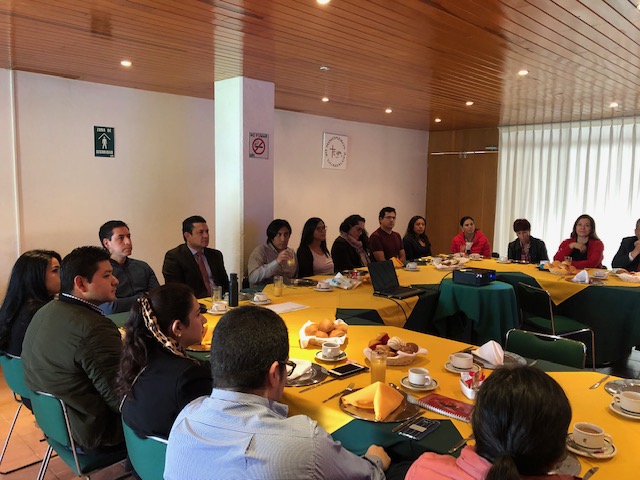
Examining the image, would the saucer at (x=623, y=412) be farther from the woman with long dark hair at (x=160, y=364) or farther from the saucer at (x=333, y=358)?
the woman with long dark hair at (x=160, y=364)

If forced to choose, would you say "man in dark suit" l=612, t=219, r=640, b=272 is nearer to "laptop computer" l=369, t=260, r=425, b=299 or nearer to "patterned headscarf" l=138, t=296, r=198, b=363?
"laptop computer" l=369, t=260, r=425, b=299

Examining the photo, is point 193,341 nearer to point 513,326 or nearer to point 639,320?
point 513,326

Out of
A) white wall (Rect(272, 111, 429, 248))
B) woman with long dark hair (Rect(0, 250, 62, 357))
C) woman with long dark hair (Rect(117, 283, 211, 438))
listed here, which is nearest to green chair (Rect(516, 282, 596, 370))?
woman with long dark hair (Rect(117, 283, 211, 438))

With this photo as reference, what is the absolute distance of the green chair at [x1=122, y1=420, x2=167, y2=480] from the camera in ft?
5.31

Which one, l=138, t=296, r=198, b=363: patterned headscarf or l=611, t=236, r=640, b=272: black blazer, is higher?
l=138, t=296, r=198, b=363: patterned headscarf

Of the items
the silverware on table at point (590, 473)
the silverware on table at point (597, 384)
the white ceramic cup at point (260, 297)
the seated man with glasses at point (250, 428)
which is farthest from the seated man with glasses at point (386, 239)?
the seated man with glasses at point (250, 428)

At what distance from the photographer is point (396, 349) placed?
229 cm

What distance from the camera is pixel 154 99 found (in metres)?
5.43

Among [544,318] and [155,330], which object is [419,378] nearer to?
[155,330]

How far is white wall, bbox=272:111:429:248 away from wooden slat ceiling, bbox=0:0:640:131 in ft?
4.68

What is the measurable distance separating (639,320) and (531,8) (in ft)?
9.12

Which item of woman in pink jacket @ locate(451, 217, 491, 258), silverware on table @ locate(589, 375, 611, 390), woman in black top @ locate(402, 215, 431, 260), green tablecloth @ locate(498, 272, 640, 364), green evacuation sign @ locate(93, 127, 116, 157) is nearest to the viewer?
silverware on table @ locate(589, 375, 611, 390)

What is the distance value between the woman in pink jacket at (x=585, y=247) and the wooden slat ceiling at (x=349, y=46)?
1.33 meters

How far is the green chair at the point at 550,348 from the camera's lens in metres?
2.51
